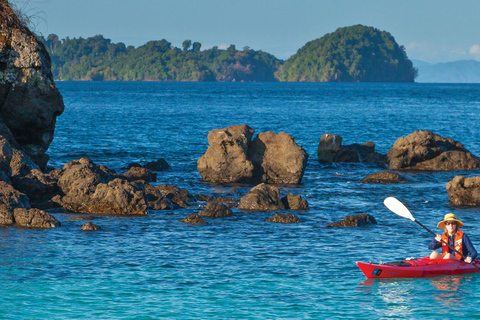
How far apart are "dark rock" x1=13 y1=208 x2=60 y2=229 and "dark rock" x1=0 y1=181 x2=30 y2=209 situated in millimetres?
706

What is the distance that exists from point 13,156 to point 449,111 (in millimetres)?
95727

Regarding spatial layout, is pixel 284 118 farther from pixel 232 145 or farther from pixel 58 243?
pixel 58 243

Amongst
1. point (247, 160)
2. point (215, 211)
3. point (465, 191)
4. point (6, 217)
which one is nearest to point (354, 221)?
point (215, 211)

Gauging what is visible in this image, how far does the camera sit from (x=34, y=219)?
26797 millimetres

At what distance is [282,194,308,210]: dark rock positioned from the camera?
31.7 meters

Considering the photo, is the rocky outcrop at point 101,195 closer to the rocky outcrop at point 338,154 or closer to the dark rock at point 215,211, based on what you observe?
the dark rock at point 215,211

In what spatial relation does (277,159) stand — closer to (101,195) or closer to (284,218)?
(284,218)

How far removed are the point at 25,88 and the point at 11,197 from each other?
9811mm

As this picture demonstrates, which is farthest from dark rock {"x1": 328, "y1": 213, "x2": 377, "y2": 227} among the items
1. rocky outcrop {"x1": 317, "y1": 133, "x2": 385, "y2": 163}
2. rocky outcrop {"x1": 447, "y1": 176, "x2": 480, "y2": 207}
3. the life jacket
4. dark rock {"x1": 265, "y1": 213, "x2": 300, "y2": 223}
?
rocky outcrop {"x1": 317, "y1": 133, "x2": 385, "y2": 163}

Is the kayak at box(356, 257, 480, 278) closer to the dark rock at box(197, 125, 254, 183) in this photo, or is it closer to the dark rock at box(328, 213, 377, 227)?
the dark rock at box(328, 213, 377, 227)

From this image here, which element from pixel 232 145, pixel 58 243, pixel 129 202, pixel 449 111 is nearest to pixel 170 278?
pixel 58 243

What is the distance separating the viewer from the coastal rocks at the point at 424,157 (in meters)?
45.1

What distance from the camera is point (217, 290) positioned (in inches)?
784

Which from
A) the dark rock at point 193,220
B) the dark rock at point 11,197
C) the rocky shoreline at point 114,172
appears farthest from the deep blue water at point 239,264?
the dark rock at point 11,197
